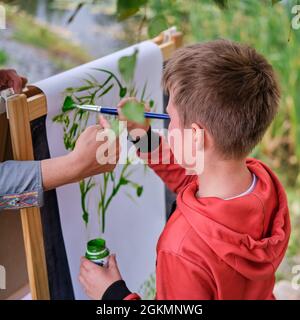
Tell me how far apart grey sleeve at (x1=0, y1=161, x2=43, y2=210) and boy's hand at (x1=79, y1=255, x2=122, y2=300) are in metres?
0.20

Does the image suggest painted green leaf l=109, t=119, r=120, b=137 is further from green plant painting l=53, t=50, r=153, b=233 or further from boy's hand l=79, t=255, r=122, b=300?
boy's hand l=79, t=255, r=122, b=300

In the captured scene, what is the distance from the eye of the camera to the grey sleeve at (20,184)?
0.96 metres

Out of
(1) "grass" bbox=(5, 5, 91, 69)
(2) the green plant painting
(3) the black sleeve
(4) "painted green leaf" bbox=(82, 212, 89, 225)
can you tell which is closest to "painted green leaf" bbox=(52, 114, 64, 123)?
(2) the green plant painting

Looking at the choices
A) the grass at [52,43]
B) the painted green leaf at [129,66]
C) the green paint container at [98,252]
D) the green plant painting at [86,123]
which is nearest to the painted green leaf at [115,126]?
the green plant painting at [86,123]

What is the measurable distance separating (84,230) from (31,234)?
0.17 metres

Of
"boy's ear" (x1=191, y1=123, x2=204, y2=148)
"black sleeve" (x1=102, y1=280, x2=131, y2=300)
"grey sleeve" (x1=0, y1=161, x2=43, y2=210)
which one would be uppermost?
"boy's ear" (x1=191, y1=123, x2=204, y2=148)

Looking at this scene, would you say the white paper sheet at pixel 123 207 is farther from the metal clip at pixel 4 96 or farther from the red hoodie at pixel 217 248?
the red hoodie at pixel 217 248

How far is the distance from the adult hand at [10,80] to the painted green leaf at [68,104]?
0.32 feet

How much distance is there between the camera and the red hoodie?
0.97 metres

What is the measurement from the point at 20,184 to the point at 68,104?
22cm

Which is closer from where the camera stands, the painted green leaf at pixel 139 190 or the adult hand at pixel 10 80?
the adult hand at pixel 10 80

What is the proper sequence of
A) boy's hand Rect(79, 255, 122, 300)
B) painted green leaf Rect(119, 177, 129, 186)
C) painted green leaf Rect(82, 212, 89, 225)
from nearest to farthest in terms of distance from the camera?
boy's hand Rect(79, 255, 122, 300), painted green leaf Rect(82, 212, 89, 225), painted green leaf Rect(119, 177, 129, 186)

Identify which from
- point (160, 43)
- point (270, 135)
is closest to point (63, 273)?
point (160, 43)

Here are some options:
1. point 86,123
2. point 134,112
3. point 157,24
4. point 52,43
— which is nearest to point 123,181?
point 86,123
